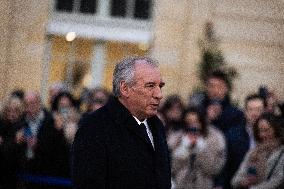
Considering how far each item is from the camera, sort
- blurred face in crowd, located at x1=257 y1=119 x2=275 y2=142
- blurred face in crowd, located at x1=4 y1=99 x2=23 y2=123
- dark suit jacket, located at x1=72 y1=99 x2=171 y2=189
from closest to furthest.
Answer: dark suit jacket, located at x1=72 y1=99 x2=171 y2=189, blurred face in crowd, located at x1=257 y1=119 x2=275 y2=142, blurred face in crowd, located at x1=4 y1=99 x2=23 y2=123

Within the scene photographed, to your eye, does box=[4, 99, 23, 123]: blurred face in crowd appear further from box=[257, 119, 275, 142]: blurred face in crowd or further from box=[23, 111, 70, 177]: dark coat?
box=[257, 119, 275, 142]: blurred face in crowd

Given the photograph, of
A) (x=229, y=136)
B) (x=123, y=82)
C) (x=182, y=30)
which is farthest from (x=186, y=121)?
(x=182, y=30)

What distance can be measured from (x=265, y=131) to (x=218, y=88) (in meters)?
2.05

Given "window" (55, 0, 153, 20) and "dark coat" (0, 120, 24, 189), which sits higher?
"window" (55, 0, 153, 20)

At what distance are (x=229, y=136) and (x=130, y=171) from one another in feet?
13.0

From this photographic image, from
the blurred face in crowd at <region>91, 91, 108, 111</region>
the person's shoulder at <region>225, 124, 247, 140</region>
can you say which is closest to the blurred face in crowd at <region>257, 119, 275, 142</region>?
the person's shoulder at <region>225, 124, 247, 140</region>

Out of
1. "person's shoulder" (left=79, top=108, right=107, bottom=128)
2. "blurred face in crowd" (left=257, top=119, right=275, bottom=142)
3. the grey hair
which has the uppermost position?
the grey hair

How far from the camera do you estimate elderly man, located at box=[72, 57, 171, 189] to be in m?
3.48

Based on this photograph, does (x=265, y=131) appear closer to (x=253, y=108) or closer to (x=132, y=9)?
(x=253, y=108)

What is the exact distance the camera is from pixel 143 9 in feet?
53.0

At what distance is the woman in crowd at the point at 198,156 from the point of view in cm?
681

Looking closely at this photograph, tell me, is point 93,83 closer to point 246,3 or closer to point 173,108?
point 246,3

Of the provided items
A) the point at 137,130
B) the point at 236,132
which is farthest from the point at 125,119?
the point at 236,132

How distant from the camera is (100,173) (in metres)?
3.45
